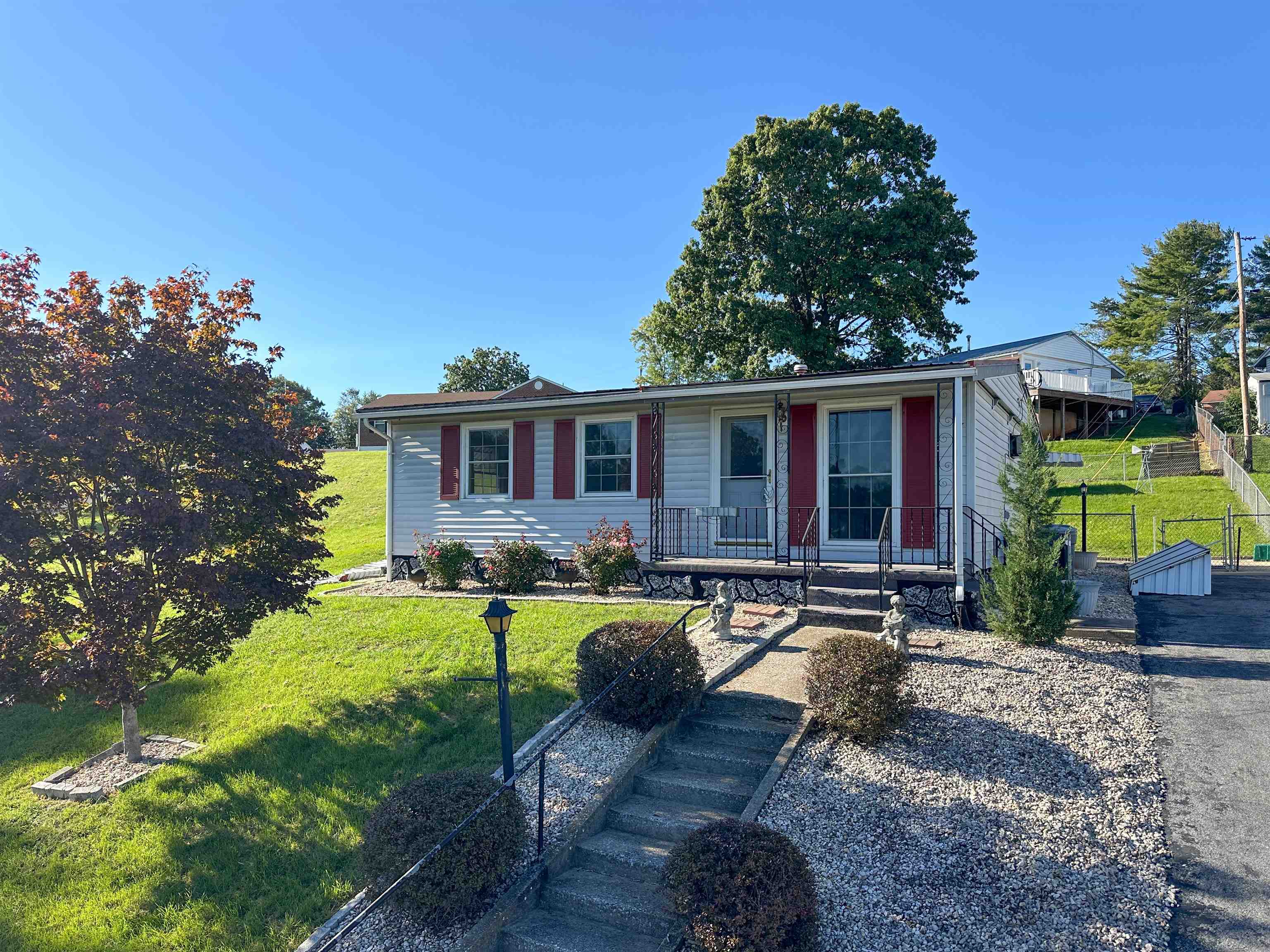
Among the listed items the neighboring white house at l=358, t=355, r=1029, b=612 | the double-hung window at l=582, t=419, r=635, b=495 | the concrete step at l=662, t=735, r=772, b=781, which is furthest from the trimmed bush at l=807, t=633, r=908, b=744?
the double-hung window at l=582, t=419, r=635, b=495

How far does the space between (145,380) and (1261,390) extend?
128 feet

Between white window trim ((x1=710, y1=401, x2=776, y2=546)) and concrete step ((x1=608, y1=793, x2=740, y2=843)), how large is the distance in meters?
5.77

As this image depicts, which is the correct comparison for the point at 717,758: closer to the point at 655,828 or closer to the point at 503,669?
the point at 655,828

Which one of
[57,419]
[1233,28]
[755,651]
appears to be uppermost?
[1233,28]

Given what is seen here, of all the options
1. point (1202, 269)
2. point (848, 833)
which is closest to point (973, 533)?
point (848, 833)

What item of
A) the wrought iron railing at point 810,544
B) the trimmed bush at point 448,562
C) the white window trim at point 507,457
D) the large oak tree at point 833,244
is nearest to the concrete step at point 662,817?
the wrought iron railing at point 810,544

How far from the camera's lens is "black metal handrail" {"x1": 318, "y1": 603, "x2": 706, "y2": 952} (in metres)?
3.12

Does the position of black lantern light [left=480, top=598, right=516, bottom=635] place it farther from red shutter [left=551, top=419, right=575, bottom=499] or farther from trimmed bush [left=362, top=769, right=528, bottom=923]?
red shutter [left=551, top=419, right=575, bottom=499]

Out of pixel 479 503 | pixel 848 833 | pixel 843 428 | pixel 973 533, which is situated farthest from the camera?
pixel 479 503

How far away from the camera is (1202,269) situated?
35.4 metres

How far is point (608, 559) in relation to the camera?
10008mm

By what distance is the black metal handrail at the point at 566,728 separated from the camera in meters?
3.96

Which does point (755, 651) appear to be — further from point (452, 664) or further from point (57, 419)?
point (57, 419)

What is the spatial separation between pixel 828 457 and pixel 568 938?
7.23 metres
